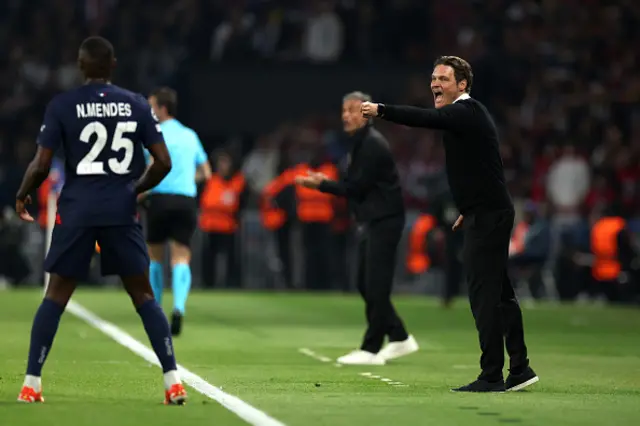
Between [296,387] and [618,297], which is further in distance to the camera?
[618,297]

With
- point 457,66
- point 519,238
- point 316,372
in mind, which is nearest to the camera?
point 457,66

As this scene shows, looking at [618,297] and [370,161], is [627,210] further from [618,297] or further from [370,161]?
[370,161]

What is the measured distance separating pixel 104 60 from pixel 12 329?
833 centimetres

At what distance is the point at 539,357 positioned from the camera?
49.3 ft

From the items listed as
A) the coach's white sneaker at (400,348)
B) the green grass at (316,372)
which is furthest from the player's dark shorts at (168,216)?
the coach's white sneaker at (400,348)

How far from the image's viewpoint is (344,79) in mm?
31781

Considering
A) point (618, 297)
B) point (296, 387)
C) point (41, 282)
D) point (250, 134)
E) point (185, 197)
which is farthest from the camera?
point (250, 134)

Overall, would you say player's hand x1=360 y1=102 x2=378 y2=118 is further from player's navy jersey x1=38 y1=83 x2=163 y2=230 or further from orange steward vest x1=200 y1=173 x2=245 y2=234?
orange steward vest x1=200 y1=173 x2=245 y2=234

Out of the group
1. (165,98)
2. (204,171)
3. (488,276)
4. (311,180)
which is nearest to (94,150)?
(488,276)

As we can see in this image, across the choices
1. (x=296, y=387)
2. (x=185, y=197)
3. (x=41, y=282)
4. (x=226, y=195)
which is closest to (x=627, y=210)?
(x=226, y=195)

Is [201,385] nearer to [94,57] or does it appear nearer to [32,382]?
[32,382]

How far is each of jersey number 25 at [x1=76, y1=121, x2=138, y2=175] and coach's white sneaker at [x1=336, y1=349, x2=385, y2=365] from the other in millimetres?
Answer: 4615

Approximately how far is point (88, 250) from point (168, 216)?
23.6 ft

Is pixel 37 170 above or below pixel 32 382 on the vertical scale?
above
